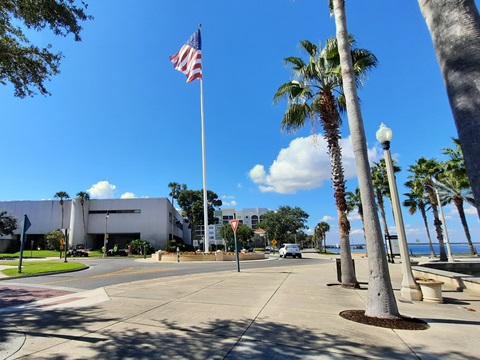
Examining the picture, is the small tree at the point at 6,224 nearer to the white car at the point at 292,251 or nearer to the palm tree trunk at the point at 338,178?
the white car at the point at 292,251

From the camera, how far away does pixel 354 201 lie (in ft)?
153

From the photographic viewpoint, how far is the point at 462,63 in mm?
2725

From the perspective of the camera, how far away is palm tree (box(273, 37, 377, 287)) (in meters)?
11.5

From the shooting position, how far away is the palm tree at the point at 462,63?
254 cm

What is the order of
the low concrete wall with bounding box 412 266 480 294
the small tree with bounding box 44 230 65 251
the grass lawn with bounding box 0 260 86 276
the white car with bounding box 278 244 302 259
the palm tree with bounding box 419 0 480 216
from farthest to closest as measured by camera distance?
1. the small tree with bounding box 44 230 65 251
2. the white car with bounding box 278 244 302 259
3. the grass lawn with bounding box 0 260 86 276
4. the low concrete wall with bounding box 412 266 480 294
5. the palm tree with bounding box 419 0 480 216

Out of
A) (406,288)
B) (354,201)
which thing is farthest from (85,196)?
(406,288)

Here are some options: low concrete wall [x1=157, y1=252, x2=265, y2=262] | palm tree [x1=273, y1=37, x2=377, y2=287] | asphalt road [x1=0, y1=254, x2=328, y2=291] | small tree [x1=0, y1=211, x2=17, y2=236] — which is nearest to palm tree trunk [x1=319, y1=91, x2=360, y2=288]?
palm tree [x1=273, y1=37, x2=377, y2=287]

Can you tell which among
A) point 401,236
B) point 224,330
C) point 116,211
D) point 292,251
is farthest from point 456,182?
point 116,211

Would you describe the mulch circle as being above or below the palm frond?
below

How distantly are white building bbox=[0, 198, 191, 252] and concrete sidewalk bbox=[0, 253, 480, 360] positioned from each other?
54.1 meters

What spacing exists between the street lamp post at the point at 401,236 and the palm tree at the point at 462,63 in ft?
23.4

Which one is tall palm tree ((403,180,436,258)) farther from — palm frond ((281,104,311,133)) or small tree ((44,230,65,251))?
small tree ((44,230,65,251))

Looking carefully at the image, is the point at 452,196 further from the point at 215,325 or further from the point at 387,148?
the point at 215,325

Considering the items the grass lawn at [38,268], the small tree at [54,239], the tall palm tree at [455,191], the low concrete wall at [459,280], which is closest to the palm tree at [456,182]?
the tall palm tree at [455,191]
